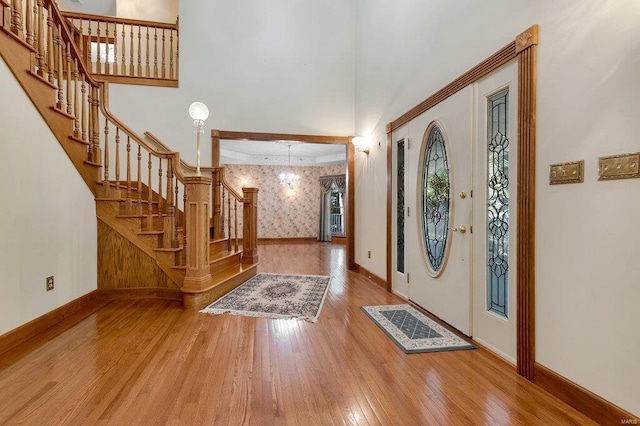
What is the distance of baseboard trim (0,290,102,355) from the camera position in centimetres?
208

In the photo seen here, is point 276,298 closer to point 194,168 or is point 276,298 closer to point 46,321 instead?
point 46,321

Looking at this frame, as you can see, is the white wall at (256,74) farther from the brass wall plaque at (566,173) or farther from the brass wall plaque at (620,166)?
Result: the brass wall plaque at (620,166)

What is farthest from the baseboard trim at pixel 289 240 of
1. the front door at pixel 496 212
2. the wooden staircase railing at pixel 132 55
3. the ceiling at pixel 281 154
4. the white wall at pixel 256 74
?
the front door at pixel 496 212

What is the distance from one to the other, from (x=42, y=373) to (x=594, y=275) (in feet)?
10.2

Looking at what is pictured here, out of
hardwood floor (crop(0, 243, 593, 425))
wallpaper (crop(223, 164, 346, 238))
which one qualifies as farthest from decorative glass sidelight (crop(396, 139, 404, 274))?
wallpaper (crop(223, 164, 346, 238))

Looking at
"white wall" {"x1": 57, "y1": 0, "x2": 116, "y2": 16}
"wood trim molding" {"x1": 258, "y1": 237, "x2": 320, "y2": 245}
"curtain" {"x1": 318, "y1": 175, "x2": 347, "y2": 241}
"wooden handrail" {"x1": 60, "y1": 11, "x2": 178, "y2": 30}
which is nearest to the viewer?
"wooden handrail" {"x1": 60, "y1": 11, "x2": 178, "y2": 30}

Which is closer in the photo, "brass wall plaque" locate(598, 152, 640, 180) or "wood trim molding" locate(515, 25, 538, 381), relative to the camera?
"brass wall plaque" locate(598, 152, 640, 180)

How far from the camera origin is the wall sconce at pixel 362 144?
463cm

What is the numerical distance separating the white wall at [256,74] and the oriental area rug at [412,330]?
3.30 metres

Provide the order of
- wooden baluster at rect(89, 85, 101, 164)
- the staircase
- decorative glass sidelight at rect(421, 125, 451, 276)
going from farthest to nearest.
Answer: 1. wooden baluster at rect(89, 85, 101, 164)
2. the staircase
3. decorative glass sidelight at rect(421, 125, 451, 276)

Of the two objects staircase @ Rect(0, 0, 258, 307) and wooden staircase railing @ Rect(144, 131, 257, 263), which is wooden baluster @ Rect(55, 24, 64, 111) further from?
wooden staircase railing @ Rect(144, 131, 257, 263)

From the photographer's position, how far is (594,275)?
146 cm

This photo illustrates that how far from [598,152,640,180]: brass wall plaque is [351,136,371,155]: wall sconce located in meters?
3.32

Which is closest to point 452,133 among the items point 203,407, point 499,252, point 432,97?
point 432,97
